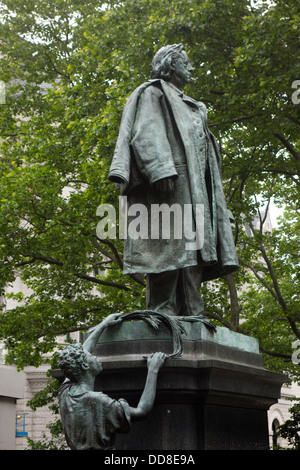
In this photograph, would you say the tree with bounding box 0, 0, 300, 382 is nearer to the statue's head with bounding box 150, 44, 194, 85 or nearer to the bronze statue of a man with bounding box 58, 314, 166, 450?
the statue's head with bounding box 150, 44, 194, 85

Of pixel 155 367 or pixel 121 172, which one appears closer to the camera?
pixel 155 367

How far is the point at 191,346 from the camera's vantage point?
4.69 m

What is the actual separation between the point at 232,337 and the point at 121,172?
160cm

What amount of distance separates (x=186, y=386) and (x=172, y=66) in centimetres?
301

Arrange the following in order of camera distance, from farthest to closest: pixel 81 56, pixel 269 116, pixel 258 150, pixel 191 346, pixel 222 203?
pixel 81 56 → pixel 258 150 → pixel 269 116 → pixel 222 203 → pixel 191 346

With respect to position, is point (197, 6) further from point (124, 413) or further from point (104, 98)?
point (124, 413)

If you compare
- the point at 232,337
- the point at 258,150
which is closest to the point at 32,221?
the point at 258,150

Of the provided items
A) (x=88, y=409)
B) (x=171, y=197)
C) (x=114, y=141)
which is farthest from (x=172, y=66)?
(x=114, y=141)

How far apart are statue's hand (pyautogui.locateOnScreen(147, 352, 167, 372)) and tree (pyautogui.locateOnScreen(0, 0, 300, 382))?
9165 millimetres

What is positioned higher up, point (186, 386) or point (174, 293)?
point (174, 293)

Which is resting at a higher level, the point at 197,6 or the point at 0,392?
the point at 197,6

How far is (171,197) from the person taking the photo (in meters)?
5.46

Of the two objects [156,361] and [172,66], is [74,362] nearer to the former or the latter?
[156,361]
